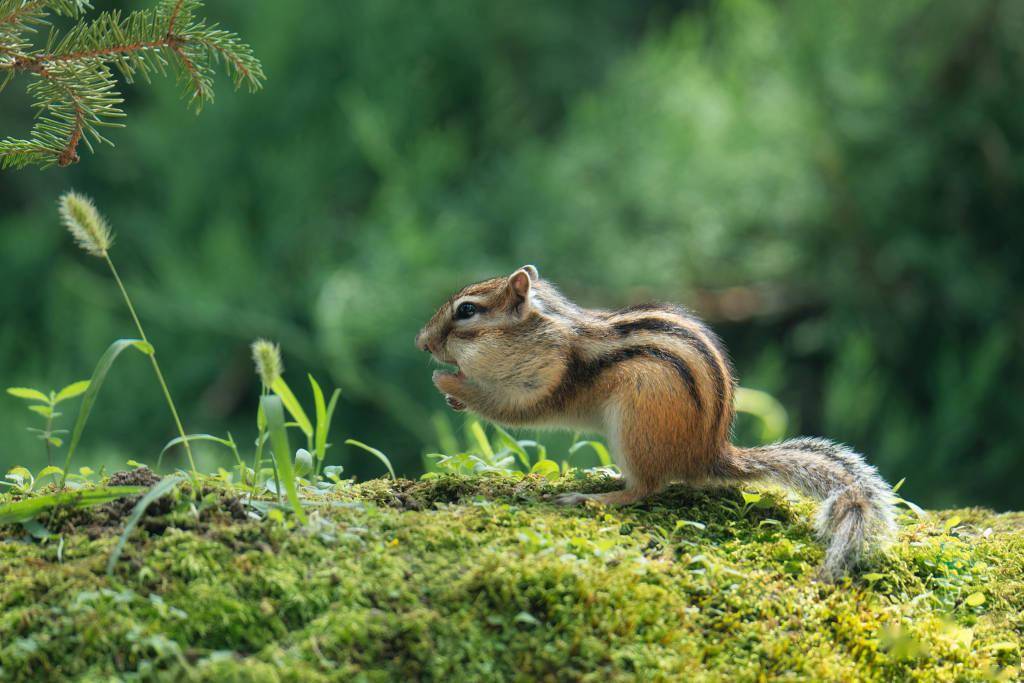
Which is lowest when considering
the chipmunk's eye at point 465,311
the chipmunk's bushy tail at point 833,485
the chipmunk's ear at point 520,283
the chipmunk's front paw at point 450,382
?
the chipmunk's bushy tail at point 833,485

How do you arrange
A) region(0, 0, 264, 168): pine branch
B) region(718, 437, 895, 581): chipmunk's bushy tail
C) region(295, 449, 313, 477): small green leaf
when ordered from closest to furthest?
region(0, 0, 264, 168): pine branch, region(718, 437, 895, 581): chipmunk's bushy tail, region(295, 449, 313, 477): small green leaf

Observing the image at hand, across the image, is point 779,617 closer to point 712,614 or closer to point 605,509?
point 712,614

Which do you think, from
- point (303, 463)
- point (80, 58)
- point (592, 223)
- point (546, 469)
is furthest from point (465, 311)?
point (592, 223)

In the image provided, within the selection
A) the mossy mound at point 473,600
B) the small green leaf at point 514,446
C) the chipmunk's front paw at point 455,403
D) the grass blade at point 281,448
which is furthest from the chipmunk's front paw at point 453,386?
the grass blade at point 281,448

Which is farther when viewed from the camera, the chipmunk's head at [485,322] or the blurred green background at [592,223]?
the blurred green background at [592,223]

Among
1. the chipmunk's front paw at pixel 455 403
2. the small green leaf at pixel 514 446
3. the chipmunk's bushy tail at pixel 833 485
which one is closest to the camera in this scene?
the chipmunk's bushy tail at pixel 833 485

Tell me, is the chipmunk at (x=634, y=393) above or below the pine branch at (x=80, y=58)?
below

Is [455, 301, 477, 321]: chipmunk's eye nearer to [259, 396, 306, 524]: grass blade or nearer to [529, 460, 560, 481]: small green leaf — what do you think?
[529, 460, 560, 481]: small green leaf

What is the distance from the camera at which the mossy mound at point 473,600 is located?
71.3 inches

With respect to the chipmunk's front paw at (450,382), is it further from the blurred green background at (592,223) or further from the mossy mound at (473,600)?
the blurred green background at (592,223)

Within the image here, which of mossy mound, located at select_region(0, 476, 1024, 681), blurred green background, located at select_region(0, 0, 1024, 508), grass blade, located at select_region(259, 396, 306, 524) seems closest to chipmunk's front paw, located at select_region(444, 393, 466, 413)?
mossy mound, located at select_region(0, 476, 1024, 681)

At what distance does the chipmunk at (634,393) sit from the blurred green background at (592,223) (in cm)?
235

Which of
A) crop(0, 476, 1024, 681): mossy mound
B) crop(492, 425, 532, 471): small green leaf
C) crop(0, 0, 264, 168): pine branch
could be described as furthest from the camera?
crop(492, 425, 532, 471): small green leaf

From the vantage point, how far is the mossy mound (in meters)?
1.81
